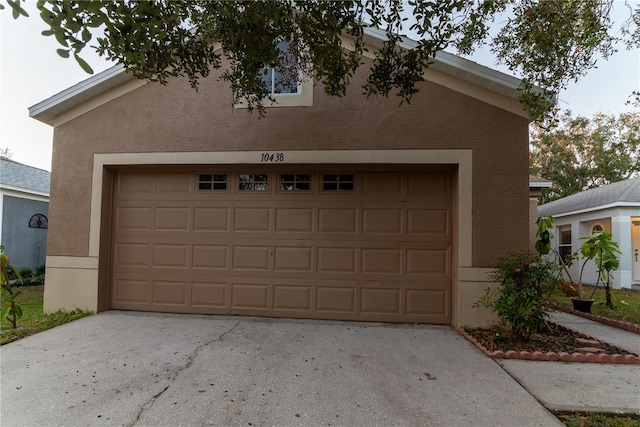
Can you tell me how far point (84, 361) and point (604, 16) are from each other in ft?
26.3

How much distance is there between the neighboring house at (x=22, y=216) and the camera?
944 centimetres

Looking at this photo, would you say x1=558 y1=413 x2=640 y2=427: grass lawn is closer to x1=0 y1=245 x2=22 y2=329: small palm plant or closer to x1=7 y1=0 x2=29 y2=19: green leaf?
x1=7 y1=0 x2=29 y2=19: green leaf

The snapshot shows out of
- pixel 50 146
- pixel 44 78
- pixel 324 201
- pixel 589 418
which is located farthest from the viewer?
pixel 44 78

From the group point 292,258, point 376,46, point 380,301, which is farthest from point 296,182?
point 376,46

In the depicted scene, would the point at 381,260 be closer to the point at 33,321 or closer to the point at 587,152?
the point at 33,321

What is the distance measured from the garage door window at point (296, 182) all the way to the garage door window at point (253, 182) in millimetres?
312

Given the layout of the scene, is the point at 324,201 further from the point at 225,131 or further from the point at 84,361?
the point at 84,361

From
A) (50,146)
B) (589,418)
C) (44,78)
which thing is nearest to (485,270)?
(589,418)

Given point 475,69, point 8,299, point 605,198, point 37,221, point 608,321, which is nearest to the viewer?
point 8,299

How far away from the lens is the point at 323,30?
139 inches

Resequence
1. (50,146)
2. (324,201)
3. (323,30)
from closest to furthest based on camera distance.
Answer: (323,30) < (324,201) < (50,146)

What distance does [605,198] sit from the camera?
10.8m

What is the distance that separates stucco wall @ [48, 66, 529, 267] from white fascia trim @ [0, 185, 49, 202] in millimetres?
5684

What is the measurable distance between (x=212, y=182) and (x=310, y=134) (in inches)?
79.6
